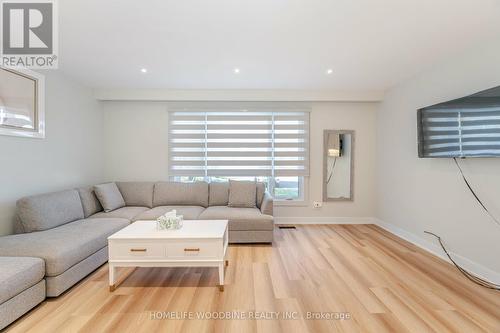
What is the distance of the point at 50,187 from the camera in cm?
311

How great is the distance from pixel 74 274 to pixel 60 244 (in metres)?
0.32

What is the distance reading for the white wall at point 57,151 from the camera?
2.56 metres

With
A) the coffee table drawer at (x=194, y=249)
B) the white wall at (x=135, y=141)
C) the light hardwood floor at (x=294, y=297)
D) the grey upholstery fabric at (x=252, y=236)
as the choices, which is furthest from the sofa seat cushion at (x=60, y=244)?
the white wall at (x=135, y=141)

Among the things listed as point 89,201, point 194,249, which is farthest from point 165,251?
point 89,201

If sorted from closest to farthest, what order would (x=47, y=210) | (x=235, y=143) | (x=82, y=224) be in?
(x=47, y=210) → (x=82, y=224) → (x=235, y=143)

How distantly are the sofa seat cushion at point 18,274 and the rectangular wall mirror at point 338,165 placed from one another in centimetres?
405

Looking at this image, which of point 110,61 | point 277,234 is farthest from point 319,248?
A: point 110,61

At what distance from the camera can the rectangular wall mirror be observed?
4355 mm

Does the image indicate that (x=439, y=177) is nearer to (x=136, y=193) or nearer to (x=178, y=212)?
(x=178, y=212)

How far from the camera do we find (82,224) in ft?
9.07

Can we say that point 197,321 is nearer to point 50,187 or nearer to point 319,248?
point 319,248

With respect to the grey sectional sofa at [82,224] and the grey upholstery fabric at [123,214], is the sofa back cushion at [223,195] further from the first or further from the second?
the grey upholstery fabric at [123,214]

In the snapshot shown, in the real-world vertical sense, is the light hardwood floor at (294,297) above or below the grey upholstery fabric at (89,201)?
below

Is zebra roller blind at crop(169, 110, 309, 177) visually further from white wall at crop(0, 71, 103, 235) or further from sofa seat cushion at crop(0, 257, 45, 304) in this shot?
sofa seat cushion at crop(0, 257, 45, 304)
